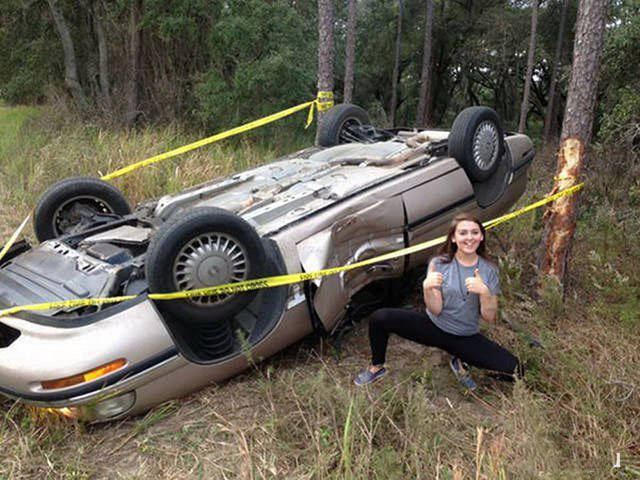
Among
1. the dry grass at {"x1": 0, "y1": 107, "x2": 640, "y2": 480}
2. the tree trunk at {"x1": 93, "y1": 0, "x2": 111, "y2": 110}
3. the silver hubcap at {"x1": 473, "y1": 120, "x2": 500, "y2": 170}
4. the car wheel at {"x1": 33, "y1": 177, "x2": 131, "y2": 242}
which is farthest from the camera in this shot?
the tree trunk at {"x1": 93, "y1": 0, "x2": 111, "y2": 110}

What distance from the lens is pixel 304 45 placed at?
12.6 metres

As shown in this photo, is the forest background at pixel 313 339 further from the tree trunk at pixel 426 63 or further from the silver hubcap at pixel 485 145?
the tree trunk at pixel 426 63

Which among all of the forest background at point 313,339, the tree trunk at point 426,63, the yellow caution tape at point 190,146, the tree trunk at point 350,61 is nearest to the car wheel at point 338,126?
the yellow caution tape at point 190,146

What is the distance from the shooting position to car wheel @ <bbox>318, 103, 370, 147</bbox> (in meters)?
5.38

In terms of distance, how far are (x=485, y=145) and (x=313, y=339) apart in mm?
2135

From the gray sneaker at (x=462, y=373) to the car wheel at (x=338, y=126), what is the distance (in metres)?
2.64

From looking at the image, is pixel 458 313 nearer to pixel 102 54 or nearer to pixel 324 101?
pixel 324 101

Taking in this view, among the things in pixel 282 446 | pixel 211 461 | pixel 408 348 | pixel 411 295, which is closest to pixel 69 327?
pixel 211 461

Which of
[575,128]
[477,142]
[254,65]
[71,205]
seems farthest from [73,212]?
[254,65]

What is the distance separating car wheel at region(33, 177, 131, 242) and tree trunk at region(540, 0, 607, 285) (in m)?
3.46

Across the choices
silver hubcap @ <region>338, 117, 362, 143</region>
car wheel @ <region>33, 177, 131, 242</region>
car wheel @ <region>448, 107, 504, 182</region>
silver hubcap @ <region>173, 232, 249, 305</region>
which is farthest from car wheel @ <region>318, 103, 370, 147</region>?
silver hubcap @ <region>173, 232, 249, 305</region>

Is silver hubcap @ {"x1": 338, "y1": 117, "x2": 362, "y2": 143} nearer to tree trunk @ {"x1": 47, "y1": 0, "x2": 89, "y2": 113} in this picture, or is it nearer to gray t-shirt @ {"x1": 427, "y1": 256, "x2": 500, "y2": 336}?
gray t-shirt @ {"x1": 427, "y1": 256, "x2": 500, "y2": 336}

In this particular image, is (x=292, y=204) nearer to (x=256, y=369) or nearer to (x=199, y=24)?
(x=256, y=369)

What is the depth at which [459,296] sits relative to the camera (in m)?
3.13
